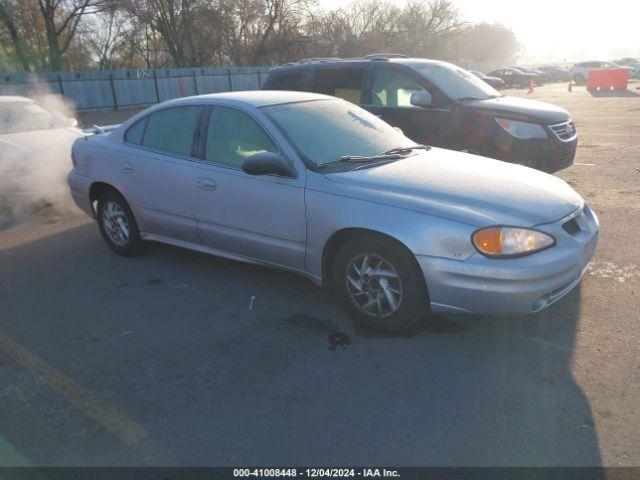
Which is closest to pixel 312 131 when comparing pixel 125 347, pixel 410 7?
pixel 125 347

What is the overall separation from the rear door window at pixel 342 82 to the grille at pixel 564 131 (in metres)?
2.62

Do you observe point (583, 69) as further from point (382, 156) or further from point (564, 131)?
point (382, 156)

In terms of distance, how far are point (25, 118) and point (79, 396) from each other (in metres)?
6.95

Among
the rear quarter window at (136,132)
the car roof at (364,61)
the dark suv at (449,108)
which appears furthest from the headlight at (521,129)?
the rear quarter window at (136,132)

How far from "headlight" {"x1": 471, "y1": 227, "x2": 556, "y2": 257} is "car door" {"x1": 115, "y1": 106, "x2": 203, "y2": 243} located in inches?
99.2

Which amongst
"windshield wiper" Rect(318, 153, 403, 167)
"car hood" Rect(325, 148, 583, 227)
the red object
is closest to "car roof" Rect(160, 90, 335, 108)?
"windshield wiper" Rect(318, 153, 403, 167)

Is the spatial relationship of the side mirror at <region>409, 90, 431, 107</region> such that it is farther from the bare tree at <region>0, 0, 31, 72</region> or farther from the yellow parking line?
the bare tree at <region>0, 0, 31, 72</region>

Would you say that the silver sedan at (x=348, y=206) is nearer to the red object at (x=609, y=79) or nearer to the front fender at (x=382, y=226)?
the front fender at (x=382, y=226)

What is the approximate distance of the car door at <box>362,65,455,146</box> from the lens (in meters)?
7.22

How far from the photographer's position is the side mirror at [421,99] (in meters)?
7.10

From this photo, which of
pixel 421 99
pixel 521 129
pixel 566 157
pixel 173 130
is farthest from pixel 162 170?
pixel 566 157

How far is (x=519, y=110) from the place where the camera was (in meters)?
6.97

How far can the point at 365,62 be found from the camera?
7.77 metres

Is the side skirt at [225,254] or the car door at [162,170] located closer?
the side skirt at [225,254]
